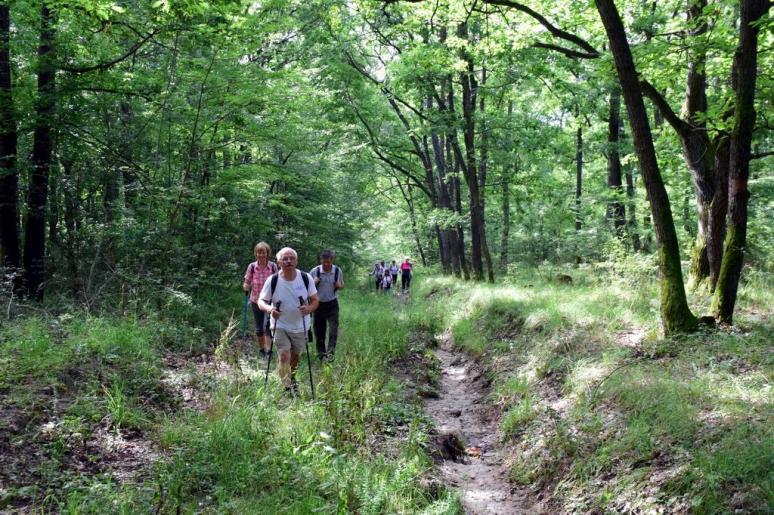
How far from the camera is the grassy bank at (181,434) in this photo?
4027 millimetres

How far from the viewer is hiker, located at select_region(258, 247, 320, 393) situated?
260 inches

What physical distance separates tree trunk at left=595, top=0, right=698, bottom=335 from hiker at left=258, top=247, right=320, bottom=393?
15.6ft

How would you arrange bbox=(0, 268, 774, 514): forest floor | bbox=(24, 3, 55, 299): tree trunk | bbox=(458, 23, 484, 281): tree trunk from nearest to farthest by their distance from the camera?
bbox=(0, 268, 774, 514): forest floor
bbox=(24, 3, 55, 299): tree trunk
bbox=(458, 23, 484, 281): tree trunk

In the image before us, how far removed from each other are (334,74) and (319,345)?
46.6 ft

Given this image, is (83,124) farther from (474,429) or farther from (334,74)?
(334,74)

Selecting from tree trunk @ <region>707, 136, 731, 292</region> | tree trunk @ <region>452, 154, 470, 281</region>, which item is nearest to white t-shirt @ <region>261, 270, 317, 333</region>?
tree trunk @ <region>707, 136, 731, 292</region>

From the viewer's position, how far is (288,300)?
662 cm

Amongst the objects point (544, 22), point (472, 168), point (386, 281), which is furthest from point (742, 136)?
point (386, 281)

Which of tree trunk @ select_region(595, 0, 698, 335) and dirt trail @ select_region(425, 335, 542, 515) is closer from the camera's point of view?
dirt trail @ select_region(425, 335, 542, 515)

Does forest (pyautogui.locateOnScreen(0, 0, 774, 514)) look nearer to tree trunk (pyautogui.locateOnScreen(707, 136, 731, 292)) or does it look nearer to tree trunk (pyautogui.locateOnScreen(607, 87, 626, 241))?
tree trunk (pyautogui.locateOnScreen(707, 136, 731, 292))

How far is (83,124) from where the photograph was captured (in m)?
10.4

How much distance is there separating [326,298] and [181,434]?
3996 millimetres

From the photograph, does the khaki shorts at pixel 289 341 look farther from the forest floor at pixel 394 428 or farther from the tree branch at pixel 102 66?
the tree branch at pixel 102 66

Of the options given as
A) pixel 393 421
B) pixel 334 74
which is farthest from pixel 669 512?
pixel 334 74
